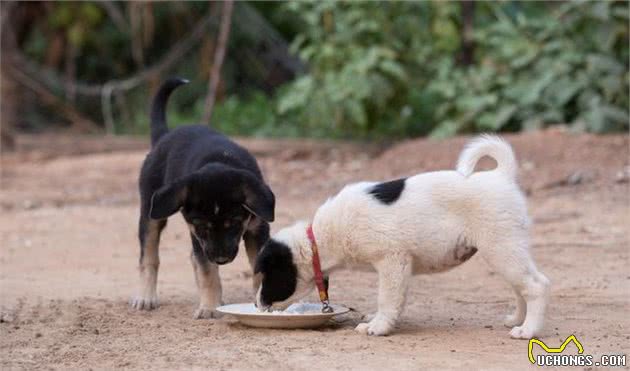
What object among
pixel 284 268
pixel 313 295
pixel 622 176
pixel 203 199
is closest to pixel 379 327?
pixel 284 268

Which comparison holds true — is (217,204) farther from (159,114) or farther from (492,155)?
(159,114)

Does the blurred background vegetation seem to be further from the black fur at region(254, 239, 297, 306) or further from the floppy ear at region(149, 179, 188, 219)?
the floppy ear at region(149, 179, 188, 219)

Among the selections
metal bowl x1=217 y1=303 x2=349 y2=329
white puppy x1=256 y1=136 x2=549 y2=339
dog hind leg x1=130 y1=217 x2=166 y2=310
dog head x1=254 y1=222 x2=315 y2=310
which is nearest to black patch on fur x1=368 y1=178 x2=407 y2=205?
white puppy x1=256 y1=136 x2=549 y2=339

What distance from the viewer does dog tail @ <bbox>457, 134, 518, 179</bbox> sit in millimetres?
5961

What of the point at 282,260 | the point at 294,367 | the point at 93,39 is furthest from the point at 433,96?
the point at 294,367

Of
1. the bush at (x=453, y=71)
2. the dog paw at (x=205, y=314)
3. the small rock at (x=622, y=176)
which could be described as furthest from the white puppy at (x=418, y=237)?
the bush at (x=453, y=71)

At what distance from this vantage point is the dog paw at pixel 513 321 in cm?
611

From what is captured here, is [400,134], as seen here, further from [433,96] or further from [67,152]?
[67,152]

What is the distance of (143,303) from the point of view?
7156 millimetres

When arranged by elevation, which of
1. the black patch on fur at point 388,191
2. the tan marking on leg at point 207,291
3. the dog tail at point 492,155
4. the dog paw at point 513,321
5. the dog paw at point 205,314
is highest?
the dog tail at point 492,155

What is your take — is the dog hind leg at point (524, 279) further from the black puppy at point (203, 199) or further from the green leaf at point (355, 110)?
the green leaf at point (355, 110)

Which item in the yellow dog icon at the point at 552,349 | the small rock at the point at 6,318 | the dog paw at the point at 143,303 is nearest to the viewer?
the yellow dog icon at the point at 552,349

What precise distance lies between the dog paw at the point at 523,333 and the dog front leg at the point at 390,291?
1.98 ft

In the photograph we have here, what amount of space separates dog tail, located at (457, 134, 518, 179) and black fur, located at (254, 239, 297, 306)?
1.05 metres
